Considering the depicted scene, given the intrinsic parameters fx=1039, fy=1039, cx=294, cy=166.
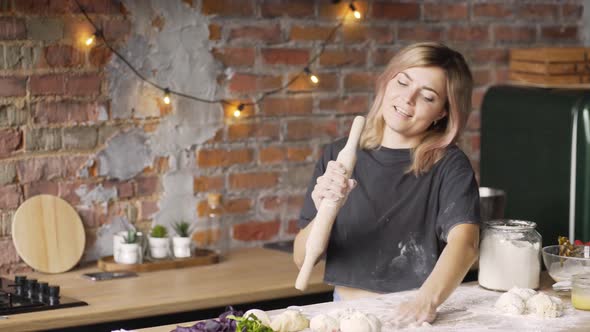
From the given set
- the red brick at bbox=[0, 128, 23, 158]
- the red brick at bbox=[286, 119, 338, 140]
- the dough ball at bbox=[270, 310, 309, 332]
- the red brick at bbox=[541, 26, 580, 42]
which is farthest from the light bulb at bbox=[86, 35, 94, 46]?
the red brick at bbox=[541, 26, 580, 42]

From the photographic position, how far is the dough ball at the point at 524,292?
2.36 m

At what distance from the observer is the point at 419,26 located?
156 inches

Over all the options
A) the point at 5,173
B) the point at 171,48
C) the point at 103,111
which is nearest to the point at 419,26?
the point at 171,48

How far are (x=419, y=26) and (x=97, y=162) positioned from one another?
1.37 metres

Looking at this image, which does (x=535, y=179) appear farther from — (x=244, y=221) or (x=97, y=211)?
(x=97, y=211)

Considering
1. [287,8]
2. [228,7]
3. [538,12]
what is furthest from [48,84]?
[538,12]

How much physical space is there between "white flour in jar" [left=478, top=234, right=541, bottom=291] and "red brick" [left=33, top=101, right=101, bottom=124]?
1379 millimetres

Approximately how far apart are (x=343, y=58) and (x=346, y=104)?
17cm

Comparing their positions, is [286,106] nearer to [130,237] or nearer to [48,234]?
[130,237]

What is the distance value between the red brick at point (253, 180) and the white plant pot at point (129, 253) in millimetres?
503

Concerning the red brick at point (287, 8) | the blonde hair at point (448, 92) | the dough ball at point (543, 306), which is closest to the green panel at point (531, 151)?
the red brick at point (287, 8)

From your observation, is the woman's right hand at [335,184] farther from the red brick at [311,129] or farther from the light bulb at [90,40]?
the red brick at [311,129]

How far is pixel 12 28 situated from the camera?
123 inches

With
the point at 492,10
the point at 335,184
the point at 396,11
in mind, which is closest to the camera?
the point at 335,184
